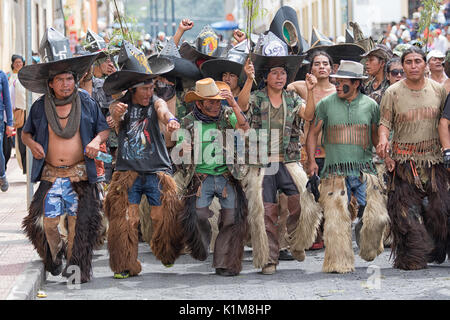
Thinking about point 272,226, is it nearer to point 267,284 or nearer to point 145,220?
point 267,284

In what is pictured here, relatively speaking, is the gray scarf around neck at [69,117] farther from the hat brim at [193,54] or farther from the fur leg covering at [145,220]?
the hat brim at [193,54]

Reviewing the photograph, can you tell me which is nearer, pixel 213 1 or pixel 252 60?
pixel 252 60

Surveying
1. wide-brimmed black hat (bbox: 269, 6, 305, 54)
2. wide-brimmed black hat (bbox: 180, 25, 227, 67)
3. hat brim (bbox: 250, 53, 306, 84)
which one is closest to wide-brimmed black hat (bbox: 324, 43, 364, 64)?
wide-brimmed black hat (bbox: 269, 6, 305, 54)

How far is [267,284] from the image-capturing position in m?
9.05

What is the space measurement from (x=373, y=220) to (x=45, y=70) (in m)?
3.20

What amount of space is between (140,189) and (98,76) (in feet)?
11.7

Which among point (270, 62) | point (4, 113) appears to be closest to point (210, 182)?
point (270, 62)

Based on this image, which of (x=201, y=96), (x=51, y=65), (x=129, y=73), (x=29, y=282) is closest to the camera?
(x=29, y=282)

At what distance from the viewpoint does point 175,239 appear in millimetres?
9617

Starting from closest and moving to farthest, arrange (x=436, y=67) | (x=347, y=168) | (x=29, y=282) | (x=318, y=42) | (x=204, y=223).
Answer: (x=29, y=282) → (x=204, y=223) → (x=347, y=168) → (x=436, y=67) → (x=318, y=42)

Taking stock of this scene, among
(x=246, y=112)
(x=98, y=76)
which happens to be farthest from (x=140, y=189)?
(x=98, y=76)

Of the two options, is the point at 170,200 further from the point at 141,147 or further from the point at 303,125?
the point at 303,125

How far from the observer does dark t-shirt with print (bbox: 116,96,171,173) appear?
9469mm

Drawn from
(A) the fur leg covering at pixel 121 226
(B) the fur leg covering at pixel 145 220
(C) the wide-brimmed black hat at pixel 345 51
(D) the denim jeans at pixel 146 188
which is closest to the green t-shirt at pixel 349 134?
(D) the denim jeans at pixel 146 188
